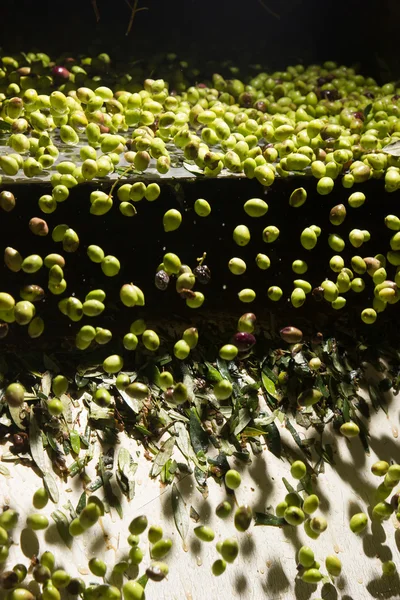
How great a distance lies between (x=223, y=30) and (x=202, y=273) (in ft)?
3.56

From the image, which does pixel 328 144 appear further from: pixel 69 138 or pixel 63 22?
pixel 63 22

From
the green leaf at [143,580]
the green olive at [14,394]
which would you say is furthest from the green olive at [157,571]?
the green olive at [14,394]

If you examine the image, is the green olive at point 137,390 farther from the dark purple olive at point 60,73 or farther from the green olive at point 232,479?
the dark purple olive at point 60,73

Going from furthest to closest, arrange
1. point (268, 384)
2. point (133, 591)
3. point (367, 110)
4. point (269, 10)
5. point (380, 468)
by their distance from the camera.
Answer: point (269, 10), point (367, 110), point (268, 384), point (380, 468), point (133, 591)

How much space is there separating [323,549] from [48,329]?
0.62 metres

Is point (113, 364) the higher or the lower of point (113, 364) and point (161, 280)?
the lower

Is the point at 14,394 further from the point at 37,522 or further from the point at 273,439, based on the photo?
the point at 273,439

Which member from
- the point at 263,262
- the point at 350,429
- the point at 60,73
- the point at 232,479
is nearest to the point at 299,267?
the point at 263,262

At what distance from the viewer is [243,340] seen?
3.37 feet

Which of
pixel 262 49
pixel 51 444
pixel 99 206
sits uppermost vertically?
pixel 262 49

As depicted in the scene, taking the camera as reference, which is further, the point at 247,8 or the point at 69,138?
the point at 247,8

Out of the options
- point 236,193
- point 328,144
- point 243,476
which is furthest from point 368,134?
point 243,476

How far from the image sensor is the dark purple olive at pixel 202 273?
3.44ft

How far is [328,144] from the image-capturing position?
3.76 feet
